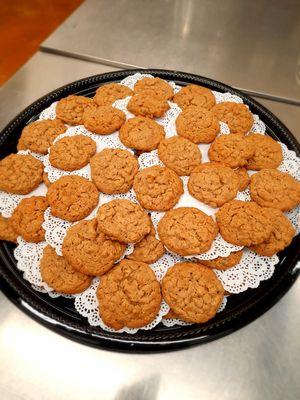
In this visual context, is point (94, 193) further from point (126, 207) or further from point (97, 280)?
point (97, 280)

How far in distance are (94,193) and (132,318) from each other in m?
0.37

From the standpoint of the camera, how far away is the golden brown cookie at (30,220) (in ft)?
3.33

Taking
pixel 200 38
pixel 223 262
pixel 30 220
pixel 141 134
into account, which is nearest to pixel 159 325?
pixel 223 262

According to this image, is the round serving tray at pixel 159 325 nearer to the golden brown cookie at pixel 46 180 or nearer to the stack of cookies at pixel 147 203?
the stack of cookies at pixel 147 203

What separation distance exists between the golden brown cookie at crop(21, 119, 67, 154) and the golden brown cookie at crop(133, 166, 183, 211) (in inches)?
13.7

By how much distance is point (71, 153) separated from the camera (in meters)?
1.08

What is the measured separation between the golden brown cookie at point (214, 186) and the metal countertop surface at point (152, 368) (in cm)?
39

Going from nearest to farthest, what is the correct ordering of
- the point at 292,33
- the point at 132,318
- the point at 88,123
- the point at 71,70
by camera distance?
the point at 132,318 < the point at 88,123 < the point at 71,70 < the point at 292,33

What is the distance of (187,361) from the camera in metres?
0.98

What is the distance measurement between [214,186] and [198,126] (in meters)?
0.23

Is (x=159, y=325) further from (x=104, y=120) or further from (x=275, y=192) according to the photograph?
(x=104, y=120)

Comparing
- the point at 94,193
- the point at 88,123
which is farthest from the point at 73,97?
the point at 94,193

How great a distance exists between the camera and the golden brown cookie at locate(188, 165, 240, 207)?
3.35 feet

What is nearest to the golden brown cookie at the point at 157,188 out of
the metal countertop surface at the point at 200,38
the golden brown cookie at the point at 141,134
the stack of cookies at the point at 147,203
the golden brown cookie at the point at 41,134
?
the stack of cookies at the point at 147,203
